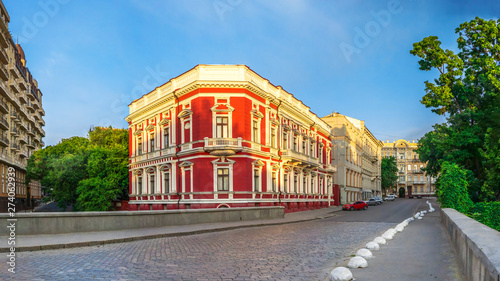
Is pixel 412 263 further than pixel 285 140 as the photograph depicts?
No

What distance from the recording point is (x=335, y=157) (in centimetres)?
5878

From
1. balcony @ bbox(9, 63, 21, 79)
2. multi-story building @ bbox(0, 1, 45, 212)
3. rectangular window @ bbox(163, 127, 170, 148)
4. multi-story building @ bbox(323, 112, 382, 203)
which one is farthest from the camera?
multi-story building @ bbox(323, 112, 382, 203)

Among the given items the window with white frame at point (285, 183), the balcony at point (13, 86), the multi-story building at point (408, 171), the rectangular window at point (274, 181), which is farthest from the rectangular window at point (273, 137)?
the multi-story building at point (408, 171)

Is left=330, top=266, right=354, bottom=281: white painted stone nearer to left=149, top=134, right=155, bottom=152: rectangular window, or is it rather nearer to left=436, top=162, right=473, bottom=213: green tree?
left=436, top=162, right=473, bottom=213: green tree

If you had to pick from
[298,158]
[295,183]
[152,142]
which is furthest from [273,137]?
[152,142]

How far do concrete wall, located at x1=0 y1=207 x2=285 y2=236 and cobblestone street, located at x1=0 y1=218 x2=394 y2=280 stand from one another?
3020 millimetres

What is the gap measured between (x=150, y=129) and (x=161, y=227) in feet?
71.8

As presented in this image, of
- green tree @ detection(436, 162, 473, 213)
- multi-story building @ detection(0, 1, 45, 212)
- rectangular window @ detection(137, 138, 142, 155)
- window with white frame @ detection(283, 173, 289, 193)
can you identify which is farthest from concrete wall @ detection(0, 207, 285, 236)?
multi-story building @ detection(0, 1, 45, 212)

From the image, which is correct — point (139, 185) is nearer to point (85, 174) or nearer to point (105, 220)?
point (85, 174)

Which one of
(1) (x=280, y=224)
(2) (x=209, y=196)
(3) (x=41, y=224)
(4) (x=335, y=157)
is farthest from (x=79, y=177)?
(4) (x=335, y=157)

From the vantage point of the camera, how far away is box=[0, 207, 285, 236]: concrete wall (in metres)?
13.8

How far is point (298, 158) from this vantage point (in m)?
39.2

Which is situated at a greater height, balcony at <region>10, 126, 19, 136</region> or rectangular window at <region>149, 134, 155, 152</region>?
balcony at <region>10, 126, 19, 136</region>

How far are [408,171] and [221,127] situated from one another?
101m
